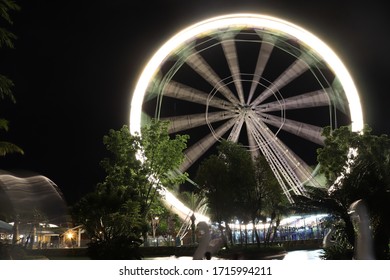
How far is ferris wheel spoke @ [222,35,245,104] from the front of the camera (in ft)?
53.5

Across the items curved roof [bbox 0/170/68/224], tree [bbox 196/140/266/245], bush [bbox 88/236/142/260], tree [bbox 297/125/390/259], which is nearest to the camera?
tree [bbox 297/125/390/259]

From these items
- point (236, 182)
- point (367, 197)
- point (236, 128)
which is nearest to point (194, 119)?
point (236, 128)

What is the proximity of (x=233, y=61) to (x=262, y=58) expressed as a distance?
117 centimetres

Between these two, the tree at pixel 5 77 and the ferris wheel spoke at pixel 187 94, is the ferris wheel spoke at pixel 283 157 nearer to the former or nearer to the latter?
the ferris wheel spoke at pixel 187 94

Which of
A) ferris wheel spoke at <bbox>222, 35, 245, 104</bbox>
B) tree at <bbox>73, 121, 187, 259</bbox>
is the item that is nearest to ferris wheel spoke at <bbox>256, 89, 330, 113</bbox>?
ferris wheel spoke at <bbox>222, 35, 245, 104</bbox>

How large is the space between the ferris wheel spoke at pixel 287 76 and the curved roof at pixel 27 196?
16729mm

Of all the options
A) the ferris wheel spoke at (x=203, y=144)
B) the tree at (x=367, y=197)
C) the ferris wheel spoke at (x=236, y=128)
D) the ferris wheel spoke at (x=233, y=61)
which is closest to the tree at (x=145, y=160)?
the ferris wheel spoke at (x=203, y=144)

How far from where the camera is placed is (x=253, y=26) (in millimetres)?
15656

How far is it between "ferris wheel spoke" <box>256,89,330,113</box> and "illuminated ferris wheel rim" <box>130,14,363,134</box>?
0.94 m

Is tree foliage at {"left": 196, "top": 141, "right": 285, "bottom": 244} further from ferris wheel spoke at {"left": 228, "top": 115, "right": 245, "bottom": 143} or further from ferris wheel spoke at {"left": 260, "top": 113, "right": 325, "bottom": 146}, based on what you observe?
ferris wheel spoke at {"left": 260, "top": 113, "right": 325, "bottom": 146}

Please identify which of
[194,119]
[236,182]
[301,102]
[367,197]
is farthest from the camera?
[236,182]

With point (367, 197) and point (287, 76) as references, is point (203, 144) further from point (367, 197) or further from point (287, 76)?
point (367, 197)

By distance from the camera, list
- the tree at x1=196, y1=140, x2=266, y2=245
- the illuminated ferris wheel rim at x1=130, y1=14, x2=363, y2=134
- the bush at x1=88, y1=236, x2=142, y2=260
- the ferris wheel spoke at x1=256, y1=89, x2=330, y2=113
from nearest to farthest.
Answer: the bush at x1=88, y1=236, x2=142, y2=260 < the illuminated ferris wheel rim at x1=130, y1=14, x2=363, y2=134 < the ferris wheel spoke at x1=256, y1=89, x2=330, y2=113 < the tree at x1=196, y1=140, x2=266, y2=245

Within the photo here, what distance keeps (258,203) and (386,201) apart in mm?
9467
